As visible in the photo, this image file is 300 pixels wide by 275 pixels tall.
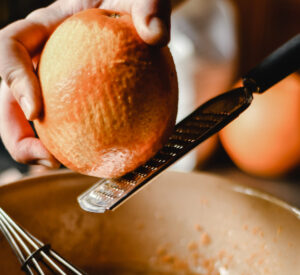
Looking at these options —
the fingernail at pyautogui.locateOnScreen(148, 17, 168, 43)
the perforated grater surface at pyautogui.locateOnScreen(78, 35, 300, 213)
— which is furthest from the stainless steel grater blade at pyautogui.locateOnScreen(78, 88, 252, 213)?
the fingernail at pyautogui.locateOnScreen(148, 17, 168, 43)

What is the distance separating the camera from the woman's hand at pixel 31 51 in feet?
1.35

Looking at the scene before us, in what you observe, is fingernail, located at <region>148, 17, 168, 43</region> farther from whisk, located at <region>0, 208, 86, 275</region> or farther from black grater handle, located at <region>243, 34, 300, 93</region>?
whisk, located at <region>0, 208, 86, 275</region>

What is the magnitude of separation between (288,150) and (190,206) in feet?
1.47

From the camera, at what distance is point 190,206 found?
0.78 m

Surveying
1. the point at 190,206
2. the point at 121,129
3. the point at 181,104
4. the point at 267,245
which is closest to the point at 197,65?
the point at 181,104

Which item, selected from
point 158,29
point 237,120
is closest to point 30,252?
point 158,29

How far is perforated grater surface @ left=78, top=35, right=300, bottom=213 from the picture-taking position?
47 centimetres

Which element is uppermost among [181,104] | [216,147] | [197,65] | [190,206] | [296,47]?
[296,47]

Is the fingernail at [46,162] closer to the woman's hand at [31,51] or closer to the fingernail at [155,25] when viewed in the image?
the woman's hand at [31,51]

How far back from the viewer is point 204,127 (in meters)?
0.52

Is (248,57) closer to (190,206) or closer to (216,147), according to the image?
(216,147)

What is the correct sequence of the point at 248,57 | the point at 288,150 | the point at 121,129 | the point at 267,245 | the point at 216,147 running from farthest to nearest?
the point at 248,57
the point at 216,147
the point at 288,150
the point at 267,245
the point at 121,129

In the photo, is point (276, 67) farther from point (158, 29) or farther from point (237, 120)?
point (237, 120)

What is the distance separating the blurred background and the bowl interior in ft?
1.16
